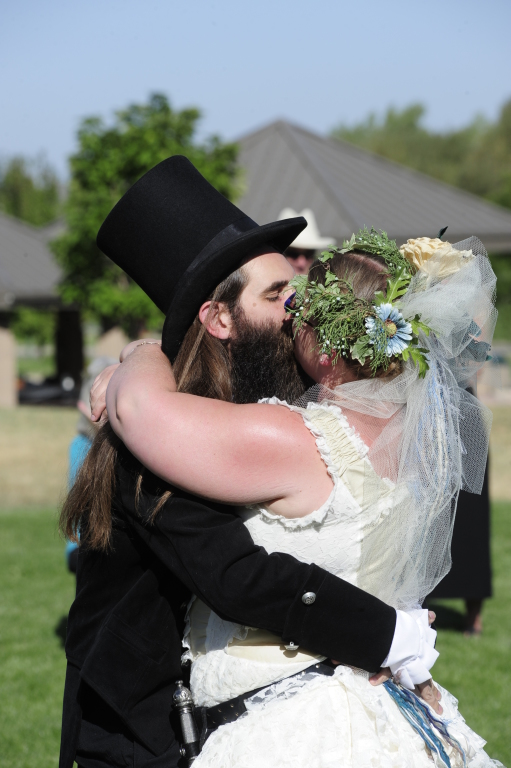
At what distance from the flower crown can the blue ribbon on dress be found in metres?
0.79

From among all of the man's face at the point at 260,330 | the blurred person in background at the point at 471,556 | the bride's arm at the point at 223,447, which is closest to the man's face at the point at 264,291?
the man's face at the point at 260,330

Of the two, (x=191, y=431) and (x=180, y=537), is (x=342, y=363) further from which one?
(x=180, y=537)

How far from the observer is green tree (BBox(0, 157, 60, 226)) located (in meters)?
46.2

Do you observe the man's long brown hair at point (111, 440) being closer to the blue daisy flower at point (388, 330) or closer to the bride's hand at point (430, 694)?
the blue daisy flower at point (388, 330)

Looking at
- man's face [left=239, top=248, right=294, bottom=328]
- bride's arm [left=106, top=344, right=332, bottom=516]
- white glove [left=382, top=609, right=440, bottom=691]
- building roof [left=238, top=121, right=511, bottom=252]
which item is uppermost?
man's face [left=239, top=248, right=294, bottom=328]

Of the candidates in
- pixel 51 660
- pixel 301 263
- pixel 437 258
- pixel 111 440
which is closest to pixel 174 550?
pixel 111 440

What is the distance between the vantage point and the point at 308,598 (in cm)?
181

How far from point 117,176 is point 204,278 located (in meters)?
14.2

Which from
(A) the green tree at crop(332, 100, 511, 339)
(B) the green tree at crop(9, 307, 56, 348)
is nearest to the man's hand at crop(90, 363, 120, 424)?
(B) the green tree at crop(9, 307, 56, 348)

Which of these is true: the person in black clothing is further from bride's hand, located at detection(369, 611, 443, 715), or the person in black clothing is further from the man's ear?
bride's hand, located at detection(369, 611, 443, 715)

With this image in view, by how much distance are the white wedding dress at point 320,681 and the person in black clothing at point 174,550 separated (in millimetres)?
66

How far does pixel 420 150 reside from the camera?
188 ft

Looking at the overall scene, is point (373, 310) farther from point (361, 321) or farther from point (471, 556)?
point (471, 556)

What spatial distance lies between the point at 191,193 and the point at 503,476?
12488 millimetres
